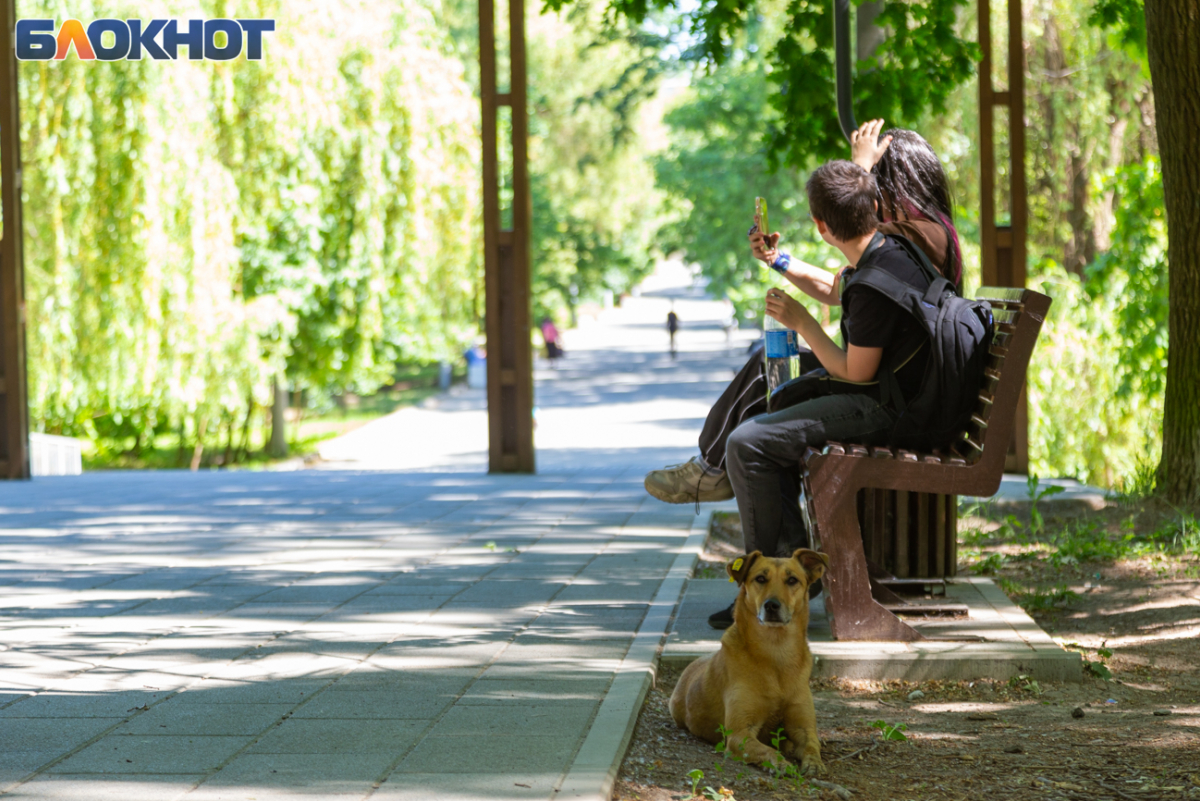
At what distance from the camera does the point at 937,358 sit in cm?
444

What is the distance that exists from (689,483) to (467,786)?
204 cm

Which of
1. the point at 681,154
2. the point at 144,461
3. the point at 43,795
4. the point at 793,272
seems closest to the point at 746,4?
the point at 793,272

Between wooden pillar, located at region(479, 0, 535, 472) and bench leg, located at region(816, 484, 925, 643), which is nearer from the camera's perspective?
bench leg, located at region(816, 484, 925, 643)

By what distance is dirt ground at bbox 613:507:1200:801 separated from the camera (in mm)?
3352

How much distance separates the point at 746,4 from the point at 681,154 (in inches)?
840

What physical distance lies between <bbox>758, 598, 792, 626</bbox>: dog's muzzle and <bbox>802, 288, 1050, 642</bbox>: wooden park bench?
2.74 ft

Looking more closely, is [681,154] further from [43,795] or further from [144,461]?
[43,795]

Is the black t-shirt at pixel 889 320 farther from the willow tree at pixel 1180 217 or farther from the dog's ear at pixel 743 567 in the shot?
the willow tree at pixel 1180 217

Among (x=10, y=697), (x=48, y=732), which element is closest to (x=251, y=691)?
(x=48, y=732)

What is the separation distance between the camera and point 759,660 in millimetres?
3621

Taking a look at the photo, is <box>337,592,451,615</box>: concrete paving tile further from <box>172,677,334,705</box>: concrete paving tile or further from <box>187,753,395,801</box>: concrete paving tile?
<box>187,753,395,801</box>: concrete paving tile

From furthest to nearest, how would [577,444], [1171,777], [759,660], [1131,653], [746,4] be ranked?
[577,444] → [746,4] → [1131,653] → [759,660] → [1171,777]

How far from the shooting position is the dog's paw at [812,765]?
11.3 feet

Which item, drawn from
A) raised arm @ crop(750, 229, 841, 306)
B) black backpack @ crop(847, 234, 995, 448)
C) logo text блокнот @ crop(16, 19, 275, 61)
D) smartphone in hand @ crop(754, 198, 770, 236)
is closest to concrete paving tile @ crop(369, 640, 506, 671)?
black backpack @ crop(847, 234, 995, 448)
